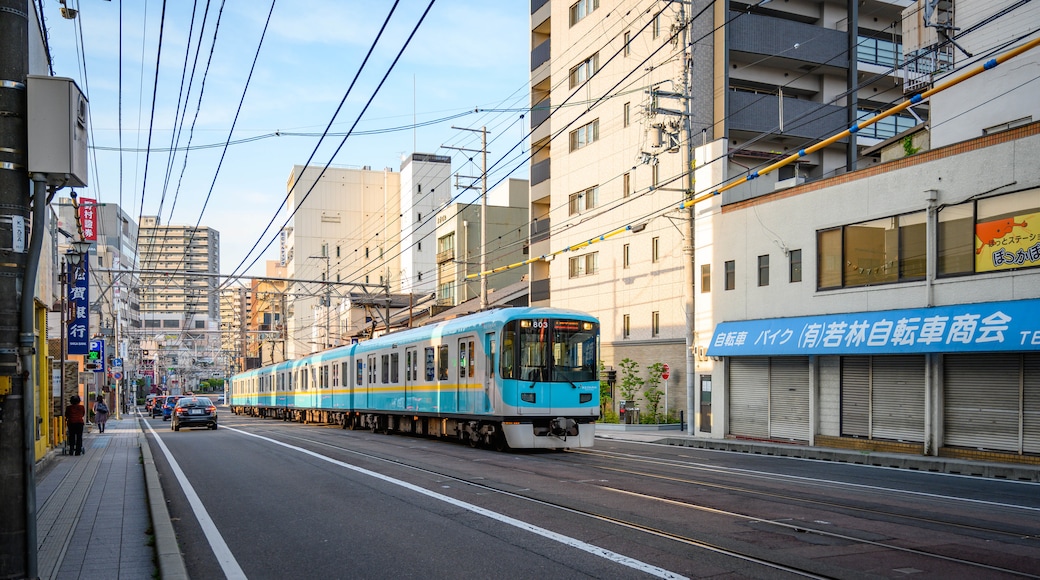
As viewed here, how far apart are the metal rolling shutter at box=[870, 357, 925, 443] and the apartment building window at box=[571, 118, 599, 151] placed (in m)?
21.3

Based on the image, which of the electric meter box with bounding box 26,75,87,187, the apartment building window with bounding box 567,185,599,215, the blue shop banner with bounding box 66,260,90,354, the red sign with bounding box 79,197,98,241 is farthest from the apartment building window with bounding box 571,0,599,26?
the electric meter box with bounding box 26,75,87,187

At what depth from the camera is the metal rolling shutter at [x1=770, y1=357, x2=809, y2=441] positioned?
2467cm

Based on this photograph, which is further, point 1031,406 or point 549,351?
point 549,351

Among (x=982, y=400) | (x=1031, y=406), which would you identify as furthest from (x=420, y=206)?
(x=1031, y=406)

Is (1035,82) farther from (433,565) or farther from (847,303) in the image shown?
(433,565)

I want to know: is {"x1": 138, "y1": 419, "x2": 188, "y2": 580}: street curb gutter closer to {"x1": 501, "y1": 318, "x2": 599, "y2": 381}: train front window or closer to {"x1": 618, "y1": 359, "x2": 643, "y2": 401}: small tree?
{"x1": 501, "y1": 318, "x2": 599, "y2": 381}: train front window

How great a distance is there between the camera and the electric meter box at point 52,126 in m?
6.34

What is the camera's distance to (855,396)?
23109 mm

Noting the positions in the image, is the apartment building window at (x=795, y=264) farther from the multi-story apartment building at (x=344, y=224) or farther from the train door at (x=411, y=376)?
the multi-story apartment building at (x=344, y=224)

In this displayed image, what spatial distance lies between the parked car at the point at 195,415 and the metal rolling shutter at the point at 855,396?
26.0m

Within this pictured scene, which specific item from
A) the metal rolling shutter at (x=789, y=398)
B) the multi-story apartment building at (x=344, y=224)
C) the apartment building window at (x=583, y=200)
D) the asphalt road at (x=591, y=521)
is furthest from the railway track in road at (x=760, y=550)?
the multi-story apartment building at (x=344, y=224)

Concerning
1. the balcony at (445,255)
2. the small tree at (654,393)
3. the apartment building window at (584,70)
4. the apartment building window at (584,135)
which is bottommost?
the small tree at (654,393)

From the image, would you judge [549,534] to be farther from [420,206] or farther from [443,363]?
[420,206]

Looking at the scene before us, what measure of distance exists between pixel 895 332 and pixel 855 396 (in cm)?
284
